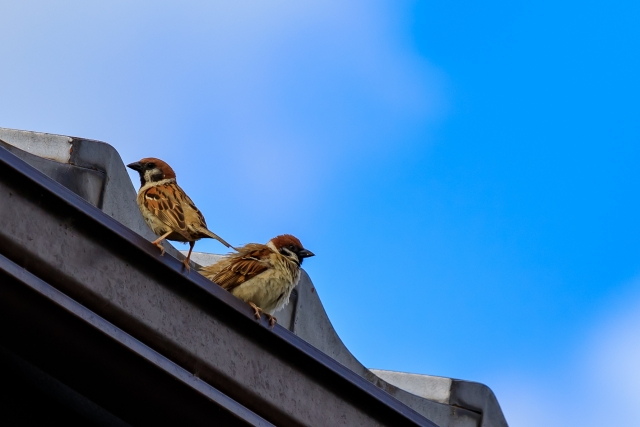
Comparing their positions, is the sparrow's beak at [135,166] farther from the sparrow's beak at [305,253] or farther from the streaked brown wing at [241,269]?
the sparrow's beak at [305,253]

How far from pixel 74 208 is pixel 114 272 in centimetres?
17

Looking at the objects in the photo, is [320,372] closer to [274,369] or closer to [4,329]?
[274,369]

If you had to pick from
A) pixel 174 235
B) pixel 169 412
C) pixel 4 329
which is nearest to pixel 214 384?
pixel 169 412

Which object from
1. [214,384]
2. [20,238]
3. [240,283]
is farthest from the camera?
[240,283]

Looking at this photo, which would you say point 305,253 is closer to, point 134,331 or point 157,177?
point 157,177

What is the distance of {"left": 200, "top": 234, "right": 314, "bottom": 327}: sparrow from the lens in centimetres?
389

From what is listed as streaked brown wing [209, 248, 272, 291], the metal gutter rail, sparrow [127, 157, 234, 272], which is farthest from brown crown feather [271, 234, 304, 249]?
the metal gutter rail

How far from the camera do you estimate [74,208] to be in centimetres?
210

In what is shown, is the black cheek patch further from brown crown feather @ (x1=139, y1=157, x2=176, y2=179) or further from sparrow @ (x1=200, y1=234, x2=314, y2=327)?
sparrow @ (x1=200, y1=234, x2=314, y2=327)

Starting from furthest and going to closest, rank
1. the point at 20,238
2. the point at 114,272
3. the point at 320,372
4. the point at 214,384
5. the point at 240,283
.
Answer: the point at 240,283 → the point at 320,372 → the point at 214,384 → the point at 114,272 → the point at 20,238

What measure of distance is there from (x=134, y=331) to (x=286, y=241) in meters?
2.24

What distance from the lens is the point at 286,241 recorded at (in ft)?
14.3

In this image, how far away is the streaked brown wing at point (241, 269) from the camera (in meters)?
3.94

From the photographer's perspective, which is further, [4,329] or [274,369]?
[274,369]
